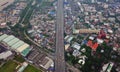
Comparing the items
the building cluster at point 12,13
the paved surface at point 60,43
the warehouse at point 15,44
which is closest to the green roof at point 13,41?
the warehouse at point 15,44

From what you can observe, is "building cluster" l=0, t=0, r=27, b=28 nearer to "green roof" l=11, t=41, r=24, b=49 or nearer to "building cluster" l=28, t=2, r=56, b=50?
"building cluster" l=28, t=2, r=56, b=50

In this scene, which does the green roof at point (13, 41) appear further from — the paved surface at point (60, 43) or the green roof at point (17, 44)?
the paved surface at point (60, 43)

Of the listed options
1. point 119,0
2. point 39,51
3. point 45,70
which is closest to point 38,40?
→ point 39,51

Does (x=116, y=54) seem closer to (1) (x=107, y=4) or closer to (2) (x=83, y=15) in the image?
(2) (x=83, y=15)

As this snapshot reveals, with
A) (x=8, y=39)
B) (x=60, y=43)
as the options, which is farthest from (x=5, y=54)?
(x=60, y=43)

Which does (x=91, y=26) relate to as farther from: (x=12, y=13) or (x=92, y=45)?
(x=12, y=13)

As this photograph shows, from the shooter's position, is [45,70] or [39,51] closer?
[45,70]

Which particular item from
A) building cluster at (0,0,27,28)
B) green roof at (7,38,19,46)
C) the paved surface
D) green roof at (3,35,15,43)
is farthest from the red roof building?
building cluster at (0,0,27,28)
